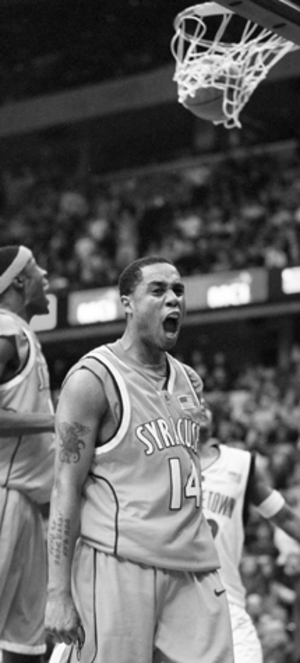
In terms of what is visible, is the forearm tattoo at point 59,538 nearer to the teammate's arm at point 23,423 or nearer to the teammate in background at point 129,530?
the teammate in background at point 129,530

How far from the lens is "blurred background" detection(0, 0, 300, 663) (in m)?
17.5

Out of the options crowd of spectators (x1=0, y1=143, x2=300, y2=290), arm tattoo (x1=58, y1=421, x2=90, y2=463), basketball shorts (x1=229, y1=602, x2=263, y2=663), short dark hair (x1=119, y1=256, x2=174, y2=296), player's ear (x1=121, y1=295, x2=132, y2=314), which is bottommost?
crowd of spectators (x1=0, y1=143, x2=300, y2=290)

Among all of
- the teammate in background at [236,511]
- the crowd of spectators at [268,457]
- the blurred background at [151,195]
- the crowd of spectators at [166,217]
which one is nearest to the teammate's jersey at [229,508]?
the teammate in background at [236,511]

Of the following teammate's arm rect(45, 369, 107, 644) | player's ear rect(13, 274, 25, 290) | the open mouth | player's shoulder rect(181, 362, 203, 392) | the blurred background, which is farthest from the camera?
the blurred background

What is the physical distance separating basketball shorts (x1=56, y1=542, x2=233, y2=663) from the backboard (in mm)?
2412

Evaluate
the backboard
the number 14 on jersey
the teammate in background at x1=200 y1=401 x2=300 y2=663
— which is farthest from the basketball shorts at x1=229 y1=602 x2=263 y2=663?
the backboard

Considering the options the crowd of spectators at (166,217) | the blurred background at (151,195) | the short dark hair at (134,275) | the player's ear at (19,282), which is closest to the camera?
Answer: the short dark hair at (134,275)

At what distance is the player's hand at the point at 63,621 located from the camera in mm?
3756

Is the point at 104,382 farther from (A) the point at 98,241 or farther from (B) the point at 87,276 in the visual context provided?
(A) the point at 98,241

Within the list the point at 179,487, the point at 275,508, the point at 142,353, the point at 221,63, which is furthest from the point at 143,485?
the point at 221,63

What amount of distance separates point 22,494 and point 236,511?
59.9 inches

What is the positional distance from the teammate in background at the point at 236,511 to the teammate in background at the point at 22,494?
1.22 meters

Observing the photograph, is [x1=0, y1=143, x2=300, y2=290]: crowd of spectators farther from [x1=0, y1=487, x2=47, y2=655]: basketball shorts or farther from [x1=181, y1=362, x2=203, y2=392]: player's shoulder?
[x1=181, y1=362, x2=203, y2=392]: player's shoulder

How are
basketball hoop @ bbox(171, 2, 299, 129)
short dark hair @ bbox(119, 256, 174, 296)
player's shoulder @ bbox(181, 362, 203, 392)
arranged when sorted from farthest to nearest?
1. basketball hoop @ bbox(171, 2, 299, 129)
2. player's shoulder @ bbox(181, 362, 203, 392)
3. short dark hair @ bbox(119, 256, 174, 296)
